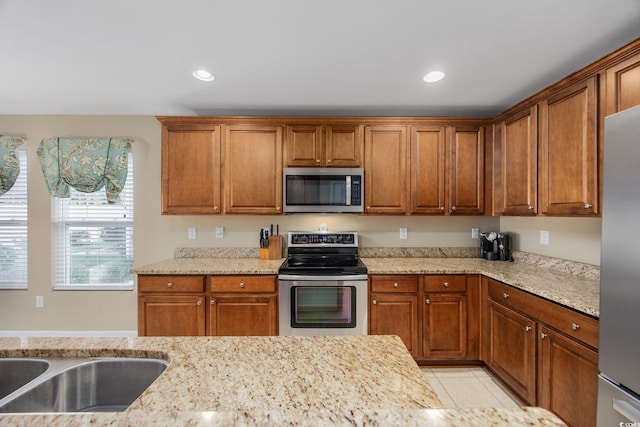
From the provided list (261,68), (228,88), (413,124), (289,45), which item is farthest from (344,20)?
(413,124)

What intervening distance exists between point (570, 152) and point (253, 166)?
2546mm

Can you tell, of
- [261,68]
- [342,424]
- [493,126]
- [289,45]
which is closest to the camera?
[342,424]

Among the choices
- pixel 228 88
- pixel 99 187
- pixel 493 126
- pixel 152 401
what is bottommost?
pixel 152 401

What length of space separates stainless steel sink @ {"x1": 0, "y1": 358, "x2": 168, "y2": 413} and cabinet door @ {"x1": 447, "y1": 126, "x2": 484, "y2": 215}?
2.79m

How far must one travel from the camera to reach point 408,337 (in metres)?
2.53

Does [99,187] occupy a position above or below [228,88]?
below

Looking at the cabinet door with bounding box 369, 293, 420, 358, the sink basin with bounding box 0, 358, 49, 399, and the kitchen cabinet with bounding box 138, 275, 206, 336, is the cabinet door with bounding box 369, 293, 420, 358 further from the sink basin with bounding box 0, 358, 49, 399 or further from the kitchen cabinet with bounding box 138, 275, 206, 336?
the sink basin with bounding box 0, 358, 49, 399

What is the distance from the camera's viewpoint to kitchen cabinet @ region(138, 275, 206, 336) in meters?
2.47

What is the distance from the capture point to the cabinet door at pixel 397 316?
252cm

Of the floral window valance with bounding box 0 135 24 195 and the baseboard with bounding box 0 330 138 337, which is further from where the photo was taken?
the baseboard with bounding box 0 330 138 337

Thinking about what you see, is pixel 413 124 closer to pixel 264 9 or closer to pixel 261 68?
pixel 261 68

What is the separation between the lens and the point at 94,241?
322cm

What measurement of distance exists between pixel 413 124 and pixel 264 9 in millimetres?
1803

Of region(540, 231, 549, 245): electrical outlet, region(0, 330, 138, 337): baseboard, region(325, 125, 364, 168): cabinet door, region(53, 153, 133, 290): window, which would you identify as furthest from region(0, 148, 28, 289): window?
region(540, 231, 549, 245): electrical outlet
